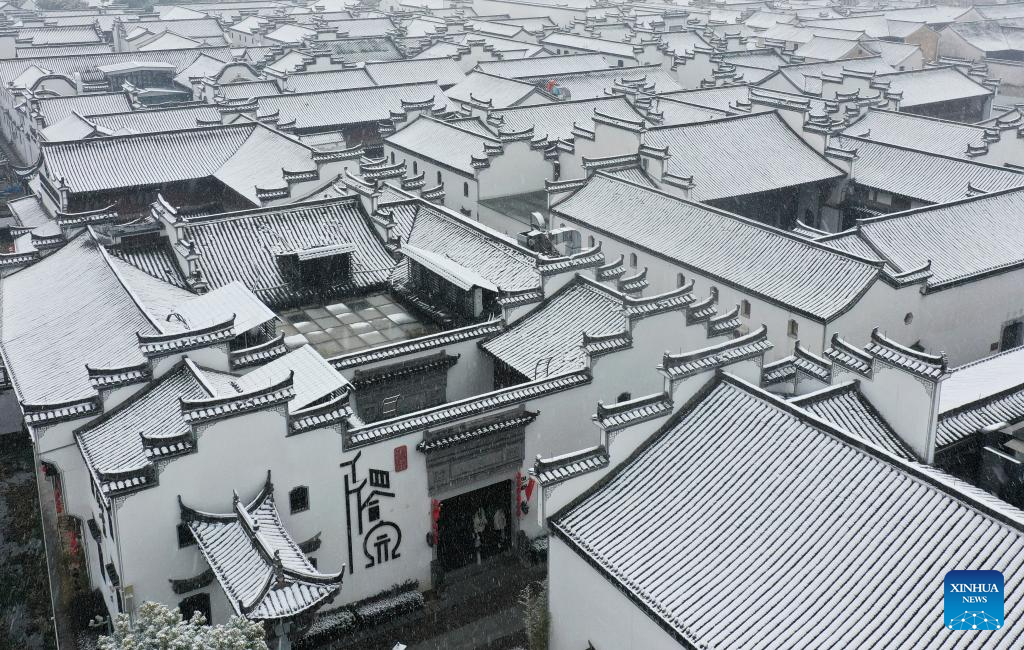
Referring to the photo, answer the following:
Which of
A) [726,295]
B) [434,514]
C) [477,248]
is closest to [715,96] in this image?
[726,295]

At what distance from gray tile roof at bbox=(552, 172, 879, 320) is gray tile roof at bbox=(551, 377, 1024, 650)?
54.5ft

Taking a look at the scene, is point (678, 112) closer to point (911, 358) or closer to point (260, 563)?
point (911, 358)

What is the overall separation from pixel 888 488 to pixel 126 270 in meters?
31.5

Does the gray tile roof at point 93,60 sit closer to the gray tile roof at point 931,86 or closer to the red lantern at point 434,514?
the gray tile roof at point 931,86

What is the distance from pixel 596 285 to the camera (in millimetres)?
37812

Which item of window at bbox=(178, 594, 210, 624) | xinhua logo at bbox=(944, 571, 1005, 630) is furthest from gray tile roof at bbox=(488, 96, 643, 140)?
xinhua logo at bbox=(944, 571, 1005, 630)

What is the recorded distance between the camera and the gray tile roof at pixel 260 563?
2364cm

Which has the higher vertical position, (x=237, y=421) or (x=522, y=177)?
(x=237, y=421)

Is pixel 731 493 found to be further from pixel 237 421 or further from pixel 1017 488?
pixel 237 421

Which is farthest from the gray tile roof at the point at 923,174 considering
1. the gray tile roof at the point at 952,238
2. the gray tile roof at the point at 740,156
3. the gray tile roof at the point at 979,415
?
the gray tile roof at the point at 979,415

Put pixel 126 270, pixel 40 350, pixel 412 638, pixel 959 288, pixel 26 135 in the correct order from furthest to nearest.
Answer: pixel 26 135 < pixel 959 288 < pixel 126 270 < pixel 40 350 < pixel 412 638

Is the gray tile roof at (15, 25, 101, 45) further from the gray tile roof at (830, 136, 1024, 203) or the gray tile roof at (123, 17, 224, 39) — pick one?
the gray tile roof at (830, 136, 1024, 203)

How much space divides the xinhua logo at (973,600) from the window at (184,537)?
19971 millimetres

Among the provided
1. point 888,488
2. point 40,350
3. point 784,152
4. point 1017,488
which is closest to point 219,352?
point 40,350
